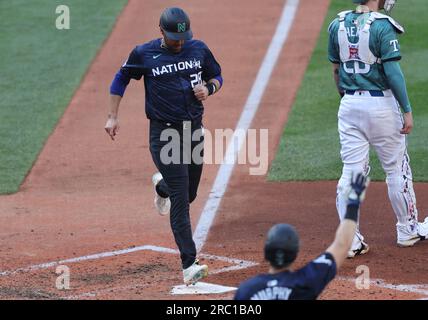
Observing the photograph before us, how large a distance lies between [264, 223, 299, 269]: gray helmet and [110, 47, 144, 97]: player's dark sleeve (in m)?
3.09

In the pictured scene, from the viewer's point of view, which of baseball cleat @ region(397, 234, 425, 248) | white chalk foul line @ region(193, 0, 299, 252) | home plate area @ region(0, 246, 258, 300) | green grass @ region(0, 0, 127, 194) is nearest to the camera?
home plate area @ region(0, 246, 258, 300)

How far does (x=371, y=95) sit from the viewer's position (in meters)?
8.17

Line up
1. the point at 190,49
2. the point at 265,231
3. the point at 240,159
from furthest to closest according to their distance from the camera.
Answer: the point at 240,159 < the point at 265,231 < the point at 190,49

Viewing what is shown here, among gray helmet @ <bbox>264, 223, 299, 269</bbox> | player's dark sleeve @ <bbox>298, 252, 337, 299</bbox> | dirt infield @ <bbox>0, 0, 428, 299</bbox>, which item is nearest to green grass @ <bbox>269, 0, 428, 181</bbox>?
dirt infield @ <bbox>0, 0, 428, 299</bbox>

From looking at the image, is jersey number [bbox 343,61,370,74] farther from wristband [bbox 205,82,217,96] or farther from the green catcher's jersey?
wristband [bbox 205,82,217,96]

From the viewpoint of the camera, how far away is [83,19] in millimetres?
16656

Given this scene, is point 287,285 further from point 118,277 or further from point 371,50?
point 371,50

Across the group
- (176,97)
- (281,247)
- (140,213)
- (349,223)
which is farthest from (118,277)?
(281,247)

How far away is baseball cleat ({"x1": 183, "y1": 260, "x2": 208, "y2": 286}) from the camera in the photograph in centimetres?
760

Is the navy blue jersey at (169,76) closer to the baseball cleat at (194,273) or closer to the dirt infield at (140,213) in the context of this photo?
the baseball cleat at (194,273)

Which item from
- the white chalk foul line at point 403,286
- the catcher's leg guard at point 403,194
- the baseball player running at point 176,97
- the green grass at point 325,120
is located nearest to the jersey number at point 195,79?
the baseball player running at point 176,97
